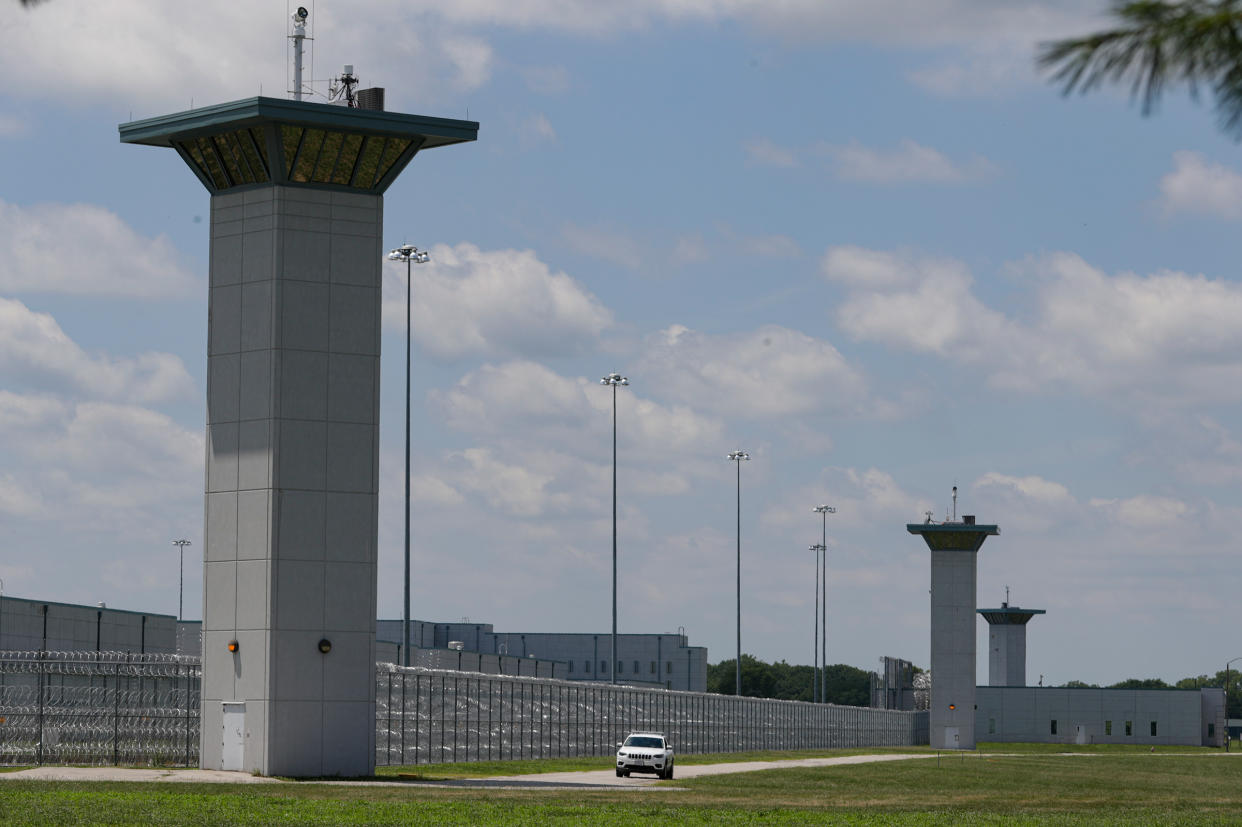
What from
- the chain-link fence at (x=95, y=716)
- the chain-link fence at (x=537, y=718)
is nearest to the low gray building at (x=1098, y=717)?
the chain-link fence at (x=537, y=718)

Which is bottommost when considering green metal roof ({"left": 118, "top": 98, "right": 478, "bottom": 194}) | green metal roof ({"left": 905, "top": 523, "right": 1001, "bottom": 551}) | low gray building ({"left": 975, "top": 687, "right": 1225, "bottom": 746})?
low gray building ({"left": 975, "top": 687, "right": 1225, "bottom": 746})

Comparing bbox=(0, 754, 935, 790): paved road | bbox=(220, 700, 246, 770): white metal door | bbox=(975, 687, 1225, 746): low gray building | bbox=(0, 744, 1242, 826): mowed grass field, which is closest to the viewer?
bbox=(0, 744, 1242, 826): mowed grass field

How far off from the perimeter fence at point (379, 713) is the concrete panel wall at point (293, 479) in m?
4.64

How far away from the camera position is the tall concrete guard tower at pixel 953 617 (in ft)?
408

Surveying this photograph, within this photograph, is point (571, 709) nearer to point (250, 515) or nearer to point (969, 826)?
point (250, 515)

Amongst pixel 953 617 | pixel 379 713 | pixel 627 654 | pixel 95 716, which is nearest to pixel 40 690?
pixel 95 716

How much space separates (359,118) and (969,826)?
25.7 meters

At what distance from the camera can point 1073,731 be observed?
156875 mm

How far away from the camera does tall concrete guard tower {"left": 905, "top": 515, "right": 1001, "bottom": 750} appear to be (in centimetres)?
12425

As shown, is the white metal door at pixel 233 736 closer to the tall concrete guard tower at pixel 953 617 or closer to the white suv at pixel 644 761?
the white suv at pixel 644 761

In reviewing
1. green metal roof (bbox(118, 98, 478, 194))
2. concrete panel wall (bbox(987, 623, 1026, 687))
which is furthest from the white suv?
concrete panel wall (bbox(987, 623, 1026, 687))

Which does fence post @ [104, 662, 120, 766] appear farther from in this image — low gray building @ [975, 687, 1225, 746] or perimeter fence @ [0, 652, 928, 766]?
low gray building @ [975, 687, 1225, 746]

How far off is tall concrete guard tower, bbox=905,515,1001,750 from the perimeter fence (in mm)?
44353

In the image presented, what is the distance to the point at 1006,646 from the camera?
6791 inches
